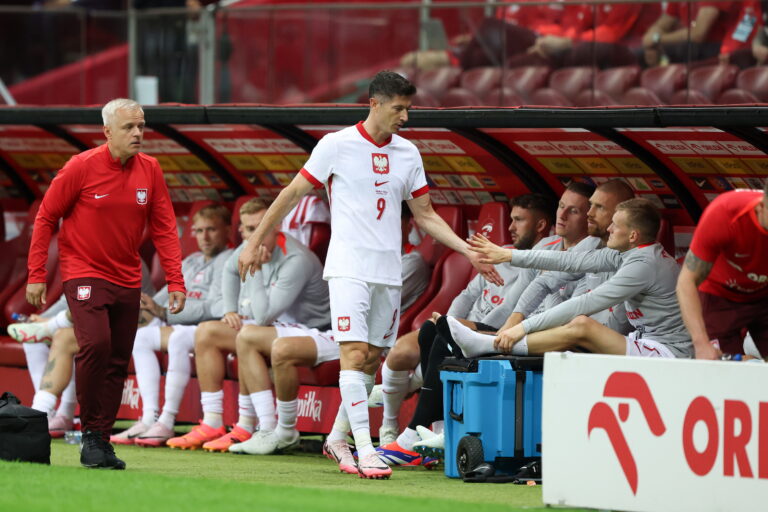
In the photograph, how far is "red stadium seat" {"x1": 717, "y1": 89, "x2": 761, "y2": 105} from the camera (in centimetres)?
1138

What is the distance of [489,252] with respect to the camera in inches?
285

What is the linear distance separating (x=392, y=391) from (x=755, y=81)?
4.86 metres

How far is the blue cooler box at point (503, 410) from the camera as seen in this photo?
7.13 meters

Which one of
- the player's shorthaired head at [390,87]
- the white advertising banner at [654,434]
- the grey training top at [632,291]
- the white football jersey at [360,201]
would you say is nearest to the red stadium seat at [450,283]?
the grey training top at [632,291]

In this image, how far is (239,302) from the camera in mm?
9312

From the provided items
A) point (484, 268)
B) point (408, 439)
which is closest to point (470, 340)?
point (484, 268)

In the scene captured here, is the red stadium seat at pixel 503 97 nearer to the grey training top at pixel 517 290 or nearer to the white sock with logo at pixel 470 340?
the grey training top at pixel 517 290

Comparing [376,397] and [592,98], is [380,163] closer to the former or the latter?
[376,397]

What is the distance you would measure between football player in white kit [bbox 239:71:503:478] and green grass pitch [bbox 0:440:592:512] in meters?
0.35

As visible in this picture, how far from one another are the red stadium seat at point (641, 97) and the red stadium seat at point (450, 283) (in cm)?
336

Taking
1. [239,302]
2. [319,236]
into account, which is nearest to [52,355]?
[239,302]

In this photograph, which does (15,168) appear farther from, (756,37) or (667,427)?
(667,427)

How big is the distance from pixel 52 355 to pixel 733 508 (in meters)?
5.26

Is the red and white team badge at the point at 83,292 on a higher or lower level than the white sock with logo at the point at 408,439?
higher
